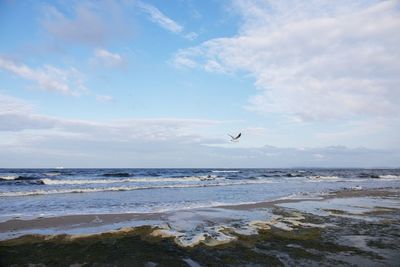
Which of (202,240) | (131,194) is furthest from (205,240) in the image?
(131,194)

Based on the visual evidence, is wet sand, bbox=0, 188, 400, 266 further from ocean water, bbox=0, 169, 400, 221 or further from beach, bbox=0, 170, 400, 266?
ocean water, bbox=0, 169, 400, 221

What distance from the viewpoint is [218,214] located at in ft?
42.0

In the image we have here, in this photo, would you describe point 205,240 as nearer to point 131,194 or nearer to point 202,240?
point 202,240

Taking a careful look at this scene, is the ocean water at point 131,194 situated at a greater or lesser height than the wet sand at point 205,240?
greater

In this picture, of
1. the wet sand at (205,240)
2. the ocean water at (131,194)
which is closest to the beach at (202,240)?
the wet sand at (205,240)

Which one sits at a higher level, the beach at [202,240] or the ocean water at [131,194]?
the ocean water at [131,194]

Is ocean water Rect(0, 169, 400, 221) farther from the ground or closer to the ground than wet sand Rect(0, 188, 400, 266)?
farther from the ground

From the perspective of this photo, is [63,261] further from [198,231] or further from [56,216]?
[56,216]

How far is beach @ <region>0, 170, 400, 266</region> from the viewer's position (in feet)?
21.4

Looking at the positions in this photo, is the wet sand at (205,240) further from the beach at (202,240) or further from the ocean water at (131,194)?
the ocean water at (131,194)

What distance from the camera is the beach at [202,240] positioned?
6535 mm

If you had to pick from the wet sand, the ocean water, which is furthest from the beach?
the ocean water

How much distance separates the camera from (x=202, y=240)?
8.04m

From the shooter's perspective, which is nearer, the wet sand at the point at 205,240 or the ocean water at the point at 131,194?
the wet sand at the point at 205,240
